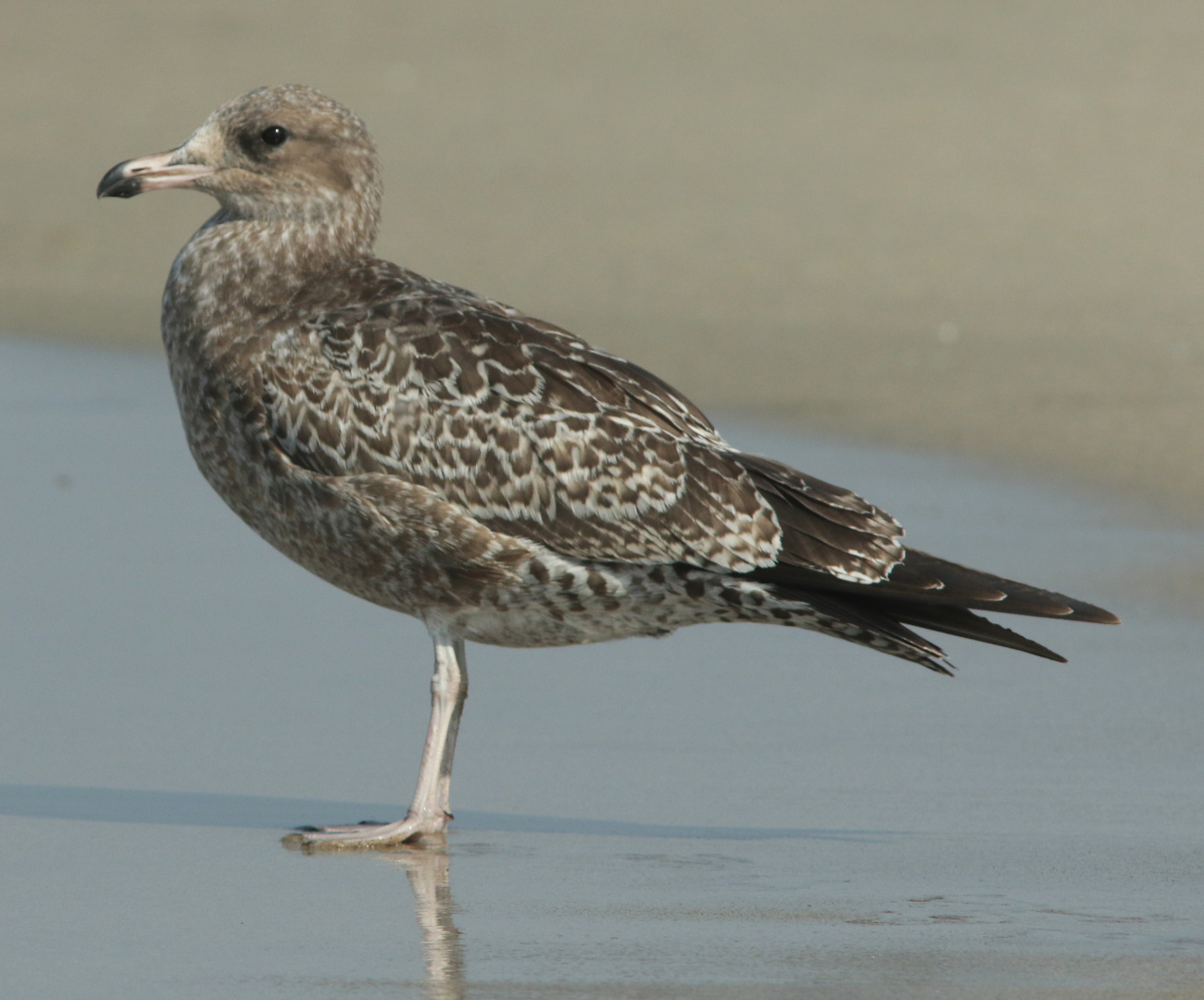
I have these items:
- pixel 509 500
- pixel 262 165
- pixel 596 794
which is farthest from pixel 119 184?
pixel 596 794

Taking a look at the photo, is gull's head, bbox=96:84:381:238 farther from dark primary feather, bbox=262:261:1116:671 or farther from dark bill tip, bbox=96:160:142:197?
dark primary feather, bbox=262:261:1116:671

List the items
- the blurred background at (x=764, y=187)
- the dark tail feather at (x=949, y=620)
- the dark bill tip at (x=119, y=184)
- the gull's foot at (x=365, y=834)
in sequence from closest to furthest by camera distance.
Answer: the gull's foot at (x=365, y=834), the dark tail feather at (x=949, y=620), the dark bill tip at (x=119, y=184), the blurred background at (x=764, y=187)

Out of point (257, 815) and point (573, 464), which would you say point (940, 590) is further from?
point (257, 815)

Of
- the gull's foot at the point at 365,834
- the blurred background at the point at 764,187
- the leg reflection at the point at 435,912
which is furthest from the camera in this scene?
the blurred background at the point at 764,187

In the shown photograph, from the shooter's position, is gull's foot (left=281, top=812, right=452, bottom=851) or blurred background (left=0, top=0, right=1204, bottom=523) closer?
gull's foot (left=281, top=812, right=452, bottom=851)

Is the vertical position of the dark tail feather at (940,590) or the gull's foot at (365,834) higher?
the dark tail feather at (940,590)

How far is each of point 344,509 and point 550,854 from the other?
1.10m

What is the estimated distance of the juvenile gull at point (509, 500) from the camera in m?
6.11

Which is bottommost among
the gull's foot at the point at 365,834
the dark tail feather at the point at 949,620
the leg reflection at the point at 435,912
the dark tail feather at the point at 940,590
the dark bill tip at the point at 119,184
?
the leg reflection at the point at 435,912

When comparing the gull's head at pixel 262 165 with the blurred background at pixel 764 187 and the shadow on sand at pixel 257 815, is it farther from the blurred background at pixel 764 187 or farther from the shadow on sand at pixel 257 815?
the blurred background at pixel 764 187

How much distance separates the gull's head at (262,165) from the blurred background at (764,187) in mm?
3676

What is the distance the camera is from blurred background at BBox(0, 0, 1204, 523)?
11125 mm

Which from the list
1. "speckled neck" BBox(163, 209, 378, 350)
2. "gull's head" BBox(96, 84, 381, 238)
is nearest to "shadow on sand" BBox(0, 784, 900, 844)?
"speckled neck" BBox(163, 209, 378, 350)

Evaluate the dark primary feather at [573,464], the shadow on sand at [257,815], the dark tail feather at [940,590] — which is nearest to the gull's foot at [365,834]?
the shadow on sand at [257,815]
